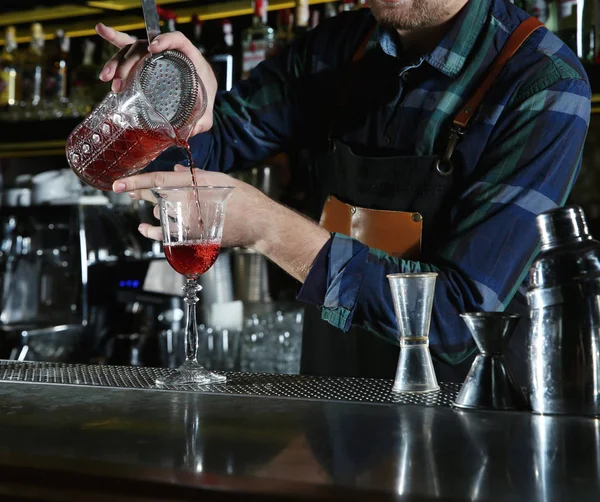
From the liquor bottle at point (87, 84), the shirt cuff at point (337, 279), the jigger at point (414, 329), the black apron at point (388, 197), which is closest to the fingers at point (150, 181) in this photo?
the shirt cuff at point (337, 279)

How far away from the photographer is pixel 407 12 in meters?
1.59

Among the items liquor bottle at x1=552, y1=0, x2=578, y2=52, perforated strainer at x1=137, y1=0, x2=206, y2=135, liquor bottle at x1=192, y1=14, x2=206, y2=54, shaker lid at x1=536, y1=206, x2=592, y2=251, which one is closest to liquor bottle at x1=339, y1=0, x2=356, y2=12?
liquor bottle at x1=192, y1=14, x2=206, y2=54

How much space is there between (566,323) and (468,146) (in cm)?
70

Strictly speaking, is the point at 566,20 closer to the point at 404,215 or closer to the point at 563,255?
the point at 404,215

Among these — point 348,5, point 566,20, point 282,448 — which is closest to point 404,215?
point 282,448

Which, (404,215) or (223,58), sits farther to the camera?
(223,58)

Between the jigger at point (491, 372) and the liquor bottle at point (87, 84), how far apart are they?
2.60 metres

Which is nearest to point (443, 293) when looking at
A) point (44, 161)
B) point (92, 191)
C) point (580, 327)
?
point (580, 327)

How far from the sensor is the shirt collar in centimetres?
163

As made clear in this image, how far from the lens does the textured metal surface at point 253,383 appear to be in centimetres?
108

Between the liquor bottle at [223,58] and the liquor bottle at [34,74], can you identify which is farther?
the liquor bottle at [34,74]

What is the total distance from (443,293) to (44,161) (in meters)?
2.77

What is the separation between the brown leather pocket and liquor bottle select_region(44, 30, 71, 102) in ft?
6.72

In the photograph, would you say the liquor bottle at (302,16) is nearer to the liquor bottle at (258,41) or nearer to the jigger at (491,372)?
the liquor bottle at (258,41)
